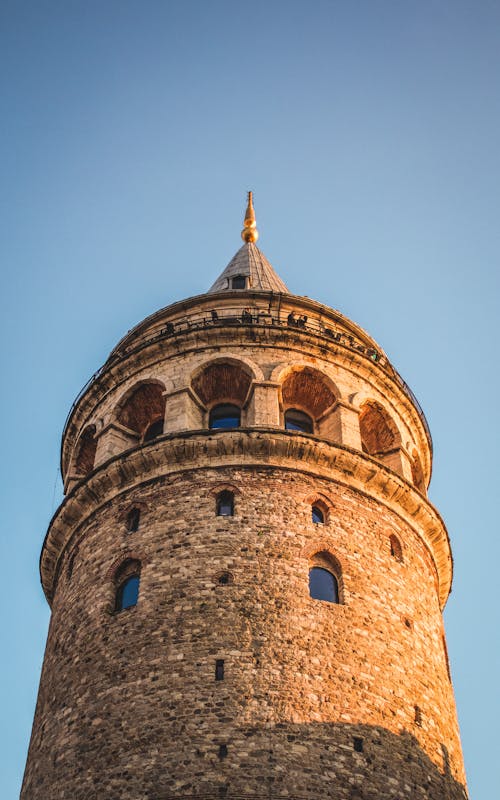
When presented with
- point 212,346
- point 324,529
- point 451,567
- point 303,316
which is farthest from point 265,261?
point 324,529

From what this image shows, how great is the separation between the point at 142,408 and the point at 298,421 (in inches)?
159

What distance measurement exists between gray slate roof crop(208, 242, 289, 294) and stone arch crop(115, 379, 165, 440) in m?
5.60

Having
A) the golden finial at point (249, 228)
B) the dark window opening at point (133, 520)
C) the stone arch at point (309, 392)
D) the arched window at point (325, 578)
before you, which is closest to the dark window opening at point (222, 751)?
the arched window at point (325, 578)

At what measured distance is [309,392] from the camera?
2478cm

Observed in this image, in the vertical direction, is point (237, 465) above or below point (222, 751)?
above

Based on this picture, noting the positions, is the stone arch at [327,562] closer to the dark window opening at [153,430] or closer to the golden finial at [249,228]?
the dark window opening at [153,430]

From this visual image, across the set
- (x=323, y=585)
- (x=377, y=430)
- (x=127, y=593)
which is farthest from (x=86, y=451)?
(x=323, y=585)

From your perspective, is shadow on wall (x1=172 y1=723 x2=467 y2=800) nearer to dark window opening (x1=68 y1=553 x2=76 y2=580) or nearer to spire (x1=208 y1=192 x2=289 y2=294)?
dark window opening (x1=68 y1=553 x2=76 y2=580)

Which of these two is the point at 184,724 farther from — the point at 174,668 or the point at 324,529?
the point at 324,529

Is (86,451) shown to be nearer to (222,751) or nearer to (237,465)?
(237,465)

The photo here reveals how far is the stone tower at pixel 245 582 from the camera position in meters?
16.2

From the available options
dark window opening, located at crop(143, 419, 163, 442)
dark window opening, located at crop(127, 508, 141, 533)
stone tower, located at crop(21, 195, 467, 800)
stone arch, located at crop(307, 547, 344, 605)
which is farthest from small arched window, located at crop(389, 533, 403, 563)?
dark window opening, located at crop(143, 419, 163, 442)

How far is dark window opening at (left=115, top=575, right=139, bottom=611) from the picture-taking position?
1916 centimetres

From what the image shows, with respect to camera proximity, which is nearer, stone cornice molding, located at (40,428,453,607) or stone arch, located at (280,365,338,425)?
stone cornice molding, located at (40,428,453,607)
